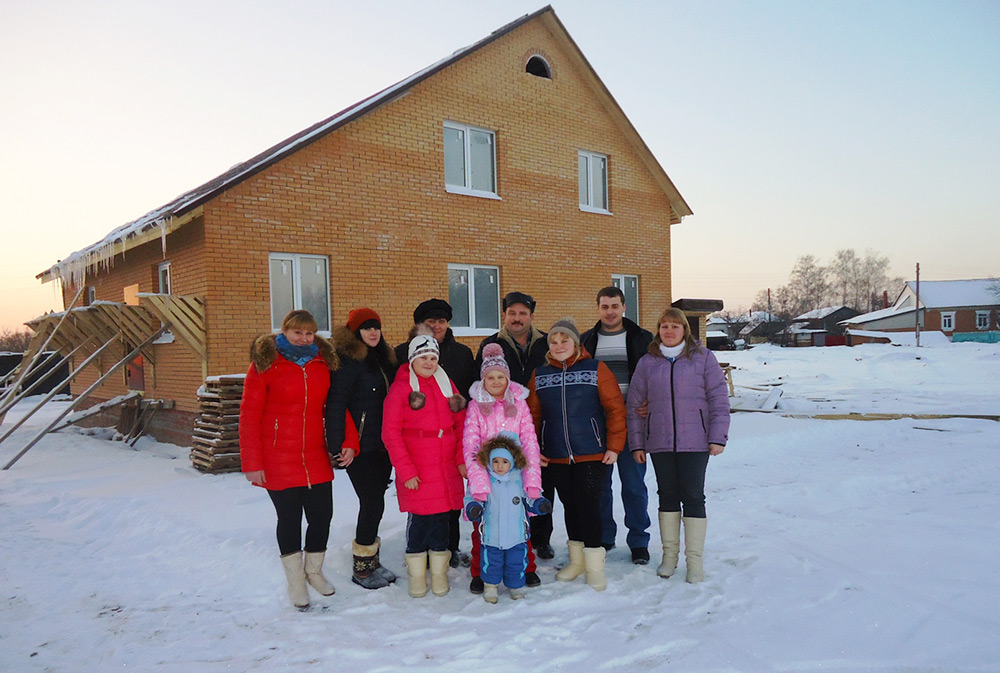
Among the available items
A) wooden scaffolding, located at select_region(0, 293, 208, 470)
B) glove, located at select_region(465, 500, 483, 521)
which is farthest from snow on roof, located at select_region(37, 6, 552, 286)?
glove, located at select_region(465, 500, 483, 521)

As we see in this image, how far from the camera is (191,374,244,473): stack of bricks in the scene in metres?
7.21

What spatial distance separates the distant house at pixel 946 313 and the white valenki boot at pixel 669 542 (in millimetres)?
54990

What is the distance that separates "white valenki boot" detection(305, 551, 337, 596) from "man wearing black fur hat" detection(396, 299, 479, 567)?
0.83 meters

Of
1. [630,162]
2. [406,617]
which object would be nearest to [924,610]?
[406,617]

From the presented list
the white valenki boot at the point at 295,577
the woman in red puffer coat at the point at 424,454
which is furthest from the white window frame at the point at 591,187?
the white valenki boot at the point at 295,577

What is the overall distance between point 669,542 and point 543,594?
3.04ft

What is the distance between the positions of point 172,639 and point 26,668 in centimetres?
64

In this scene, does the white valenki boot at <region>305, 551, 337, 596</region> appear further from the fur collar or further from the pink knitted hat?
the pink knitted hat

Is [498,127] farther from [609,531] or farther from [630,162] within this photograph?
[609,531]

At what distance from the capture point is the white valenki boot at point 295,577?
3.61 meters

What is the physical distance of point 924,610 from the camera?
3.33 metres

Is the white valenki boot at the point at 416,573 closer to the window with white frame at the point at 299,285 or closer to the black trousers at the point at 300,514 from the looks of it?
the black trousers at the point at 300,514

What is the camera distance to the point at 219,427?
7.36 metres

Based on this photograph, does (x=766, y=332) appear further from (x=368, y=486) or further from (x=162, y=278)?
(x=368, y=486)
